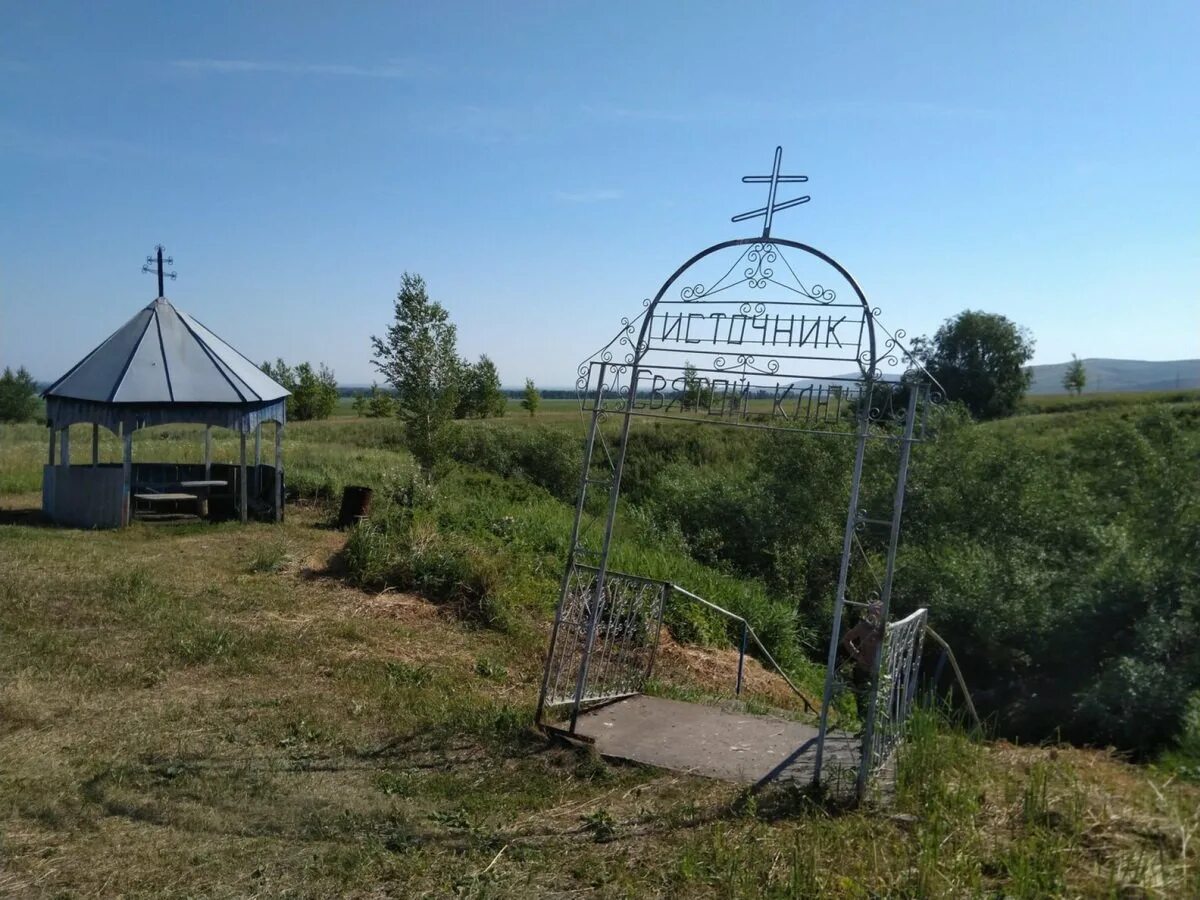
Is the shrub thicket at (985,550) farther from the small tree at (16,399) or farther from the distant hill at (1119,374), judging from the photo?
the distant hill at (1119,374)

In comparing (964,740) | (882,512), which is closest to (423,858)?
(964,740)

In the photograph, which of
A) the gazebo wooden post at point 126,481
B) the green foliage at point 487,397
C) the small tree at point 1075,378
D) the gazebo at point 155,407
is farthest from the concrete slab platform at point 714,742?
the small tree at point 1075,378

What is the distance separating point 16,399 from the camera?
185 feet

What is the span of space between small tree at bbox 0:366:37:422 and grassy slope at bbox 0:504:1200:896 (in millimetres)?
54106

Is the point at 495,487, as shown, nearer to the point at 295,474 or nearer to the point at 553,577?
the point at 295,474

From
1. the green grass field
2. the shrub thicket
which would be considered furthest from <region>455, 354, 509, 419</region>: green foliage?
the green grass field

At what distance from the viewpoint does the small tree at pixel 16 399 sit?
183 feet

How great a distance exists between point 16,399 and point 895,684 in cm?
6151

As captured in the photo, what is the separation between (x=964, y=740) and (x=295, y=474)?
1538 cm

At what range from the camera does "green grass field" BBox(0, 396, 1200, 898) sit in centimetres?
457

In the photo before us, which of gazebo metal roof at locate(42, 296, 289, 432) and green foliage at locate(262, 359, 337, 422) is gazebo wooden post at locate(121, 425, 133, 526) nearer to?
gazebo metal roof at locate(42, 296, 289, 432)

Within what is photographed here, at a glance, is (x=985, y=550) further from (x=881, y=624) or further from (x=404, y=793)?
(x=404, y=793)

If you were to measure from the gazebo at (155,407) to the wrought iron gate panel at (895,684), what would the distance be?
1169 centimetres

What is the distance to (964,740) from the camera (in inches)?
228
